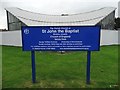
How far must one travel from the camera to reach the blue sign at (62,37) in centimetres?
877

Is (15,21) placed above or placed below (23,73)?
above

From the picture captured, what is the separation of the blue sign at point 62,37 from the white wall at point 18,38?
Answer: 63.7 feet

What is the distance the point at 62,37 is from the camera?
880 cm

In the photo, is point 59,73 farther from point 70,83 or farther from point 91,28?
Result: point 91,28

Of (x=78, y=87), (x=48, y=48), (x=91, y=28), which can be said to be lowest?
(x=78, y=87)

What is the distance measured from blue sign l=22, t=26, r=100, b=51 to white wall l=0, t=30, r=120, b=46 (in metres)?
19.4

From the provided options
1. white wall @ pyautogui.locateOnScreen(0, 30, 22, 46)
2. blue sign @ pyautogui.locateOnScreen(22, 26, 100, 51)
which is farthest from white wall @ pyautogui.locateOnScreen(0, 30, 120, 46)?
blue sign @ pyautogui.locateOnScreen(22, 26, 100, 51)

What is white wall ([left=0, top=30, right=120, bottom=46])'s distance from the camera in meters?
28.5

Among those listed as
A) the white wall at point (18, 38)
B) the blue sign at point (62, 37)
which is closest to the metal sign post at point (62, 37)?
the blue sign at point (62, 37)

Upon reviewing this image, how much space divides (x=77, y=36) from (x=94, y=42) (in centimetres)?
67

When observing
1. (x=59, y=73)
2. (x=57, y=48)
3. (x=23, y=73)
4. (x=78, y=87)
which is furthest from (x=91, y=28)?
(x=23, y=73)

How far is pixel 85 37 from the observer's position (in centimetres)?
880

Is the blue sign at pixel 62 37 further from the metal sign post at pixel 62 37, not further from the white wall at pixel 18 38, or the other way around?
the white wall at pixel 18 38

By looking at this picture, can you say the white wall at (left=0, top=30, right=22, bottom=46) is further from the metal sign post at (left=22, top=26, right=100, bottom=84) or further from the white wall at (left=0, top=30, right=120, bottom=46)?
the metal sign post at (left=22, top=26, right=100, bottom=84)
